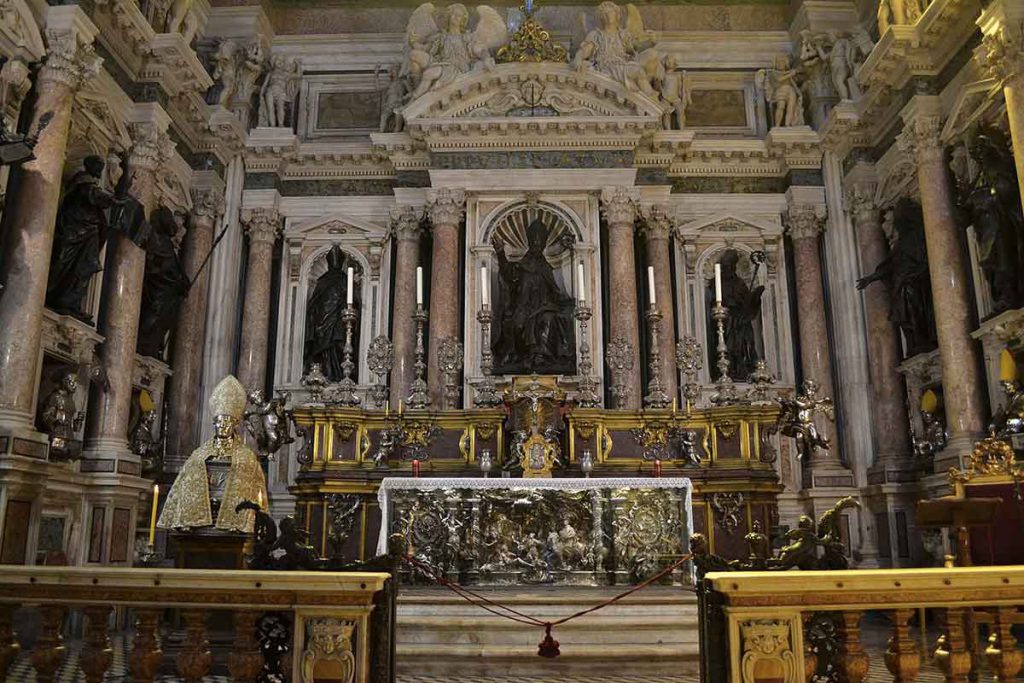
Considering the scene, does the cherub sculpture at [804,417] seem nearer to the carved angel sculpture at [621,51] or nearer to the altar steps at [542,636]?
the altar steps at [542,636]

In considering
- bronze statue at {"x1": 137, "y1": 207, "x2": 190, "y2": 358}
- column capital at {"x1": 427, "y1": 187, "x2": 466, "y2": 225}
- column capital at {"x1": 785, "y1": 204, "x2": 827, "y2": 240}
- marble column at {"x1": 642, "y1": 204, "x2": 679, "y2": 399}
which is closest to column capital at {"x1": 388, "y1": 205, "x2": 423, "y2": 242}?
column capital at {"x1": 427, "y1": 187, "x2": 466, "y2": 225}

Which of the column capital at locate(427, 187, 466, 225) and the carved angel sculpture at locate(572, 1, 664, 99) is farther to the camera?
the carved angel sculpture at locate(572, 1, 664, 99)

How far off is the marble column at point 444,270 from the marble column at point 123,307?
4.29 metres

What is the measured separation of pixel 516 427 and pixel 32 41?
703 centimetres

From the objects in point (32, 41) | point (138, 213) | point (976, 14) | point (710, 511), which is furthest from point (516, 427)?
point (976, 14)

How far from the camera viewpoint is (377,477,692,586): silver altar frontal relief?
9.55 m

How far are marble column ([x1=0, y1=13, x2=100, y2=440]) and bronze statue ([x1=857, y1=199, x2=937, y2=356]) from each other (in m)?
11.4

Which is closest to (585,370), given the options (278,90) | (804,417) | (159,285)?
(804,417)

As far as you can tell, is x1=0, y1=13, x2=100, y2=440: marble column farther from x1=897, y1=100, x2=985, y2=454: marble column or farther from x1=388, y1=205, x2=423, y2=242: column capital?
x1=897, y1=100, x2=985, y2=454: marble column

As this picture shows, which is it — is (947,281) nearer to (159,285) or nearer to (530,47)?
(530,47)

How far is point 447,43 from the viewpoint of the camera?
15.3m

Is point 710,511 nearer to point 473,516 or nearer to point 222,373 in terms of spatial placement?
point 473,516

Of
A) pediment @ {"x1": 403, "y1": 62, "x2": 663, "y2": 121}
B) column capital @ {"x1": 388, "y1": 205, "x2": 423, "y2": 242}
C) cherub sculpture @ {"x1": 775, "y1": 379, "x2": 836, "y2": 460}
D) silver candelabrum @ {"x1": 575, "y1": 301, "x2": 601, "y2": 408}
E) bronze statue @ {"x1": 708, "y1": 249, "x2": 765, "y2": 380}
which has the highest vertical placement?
pediment @ {"x1": 403, "y1": 62, "x2": 663, "y2": 121}

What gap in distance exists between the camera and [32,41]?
9.74 m
